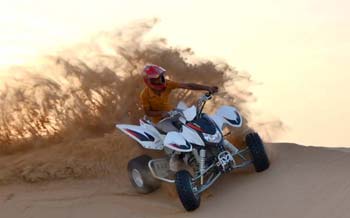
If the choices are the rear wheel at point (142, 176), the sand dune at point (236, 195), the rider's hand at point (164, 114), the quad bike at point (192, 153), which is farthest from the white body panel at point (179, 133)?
the sand dune at point (236, 195)

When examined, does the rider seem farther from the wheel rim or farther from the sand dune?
the sand dune

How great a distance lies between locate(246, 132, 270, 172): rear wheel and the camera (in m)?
10.3

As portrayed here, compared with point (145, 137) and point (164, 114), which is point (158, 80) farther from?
point (145, 137)

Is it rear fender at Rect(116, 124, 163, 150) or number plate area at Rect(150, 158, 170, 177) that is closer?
rear fender at Rect(116, 124, 163, 150)

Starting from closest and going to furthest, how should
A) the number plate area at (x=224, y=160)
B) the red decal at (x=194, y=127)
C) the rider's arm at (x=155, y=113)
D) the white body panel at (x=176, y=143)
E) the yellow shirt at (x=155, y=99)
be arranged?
the white body panel at (x=176, y=143) → the number plate area at (x=224, y=160) → the red decal at (x=194, y=127) → the rider's arm at (x=155, y=113) → the yellow shirt at (x=155, y=99)

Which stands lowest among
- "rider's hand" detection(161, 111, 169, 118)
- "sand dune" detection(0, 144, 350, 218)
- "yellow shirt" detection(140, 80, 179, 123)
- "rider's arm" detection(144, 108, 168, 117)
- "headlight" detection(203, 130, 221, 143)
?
"sand dune" detection(0, 144, 350, 218)

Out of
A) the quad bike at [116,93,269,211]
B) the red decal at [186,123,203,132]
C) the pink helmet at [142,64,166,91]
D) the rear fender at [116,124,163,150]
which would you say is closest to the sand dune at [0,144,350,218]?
the quad bike at [116,93,269,211]

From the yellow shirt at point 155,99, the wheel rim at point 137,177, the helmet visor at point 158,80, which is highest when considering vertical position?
the helmet visor at point 158,80

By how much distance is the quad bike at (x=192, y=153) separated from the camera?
9500 mm

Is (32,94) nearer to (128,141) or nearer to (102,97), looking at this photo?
(102,97)

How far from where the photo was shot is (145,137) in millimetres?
10258

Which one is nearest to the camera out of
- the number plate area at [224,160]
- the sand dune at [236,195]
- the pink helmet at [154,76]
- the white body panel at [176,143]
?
the sand dune at [236,195]

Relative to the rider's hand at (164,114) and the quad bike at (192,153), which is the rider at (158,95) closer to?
the rider's hand at (164,114)

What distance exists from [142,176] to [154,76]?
159 centimetres
